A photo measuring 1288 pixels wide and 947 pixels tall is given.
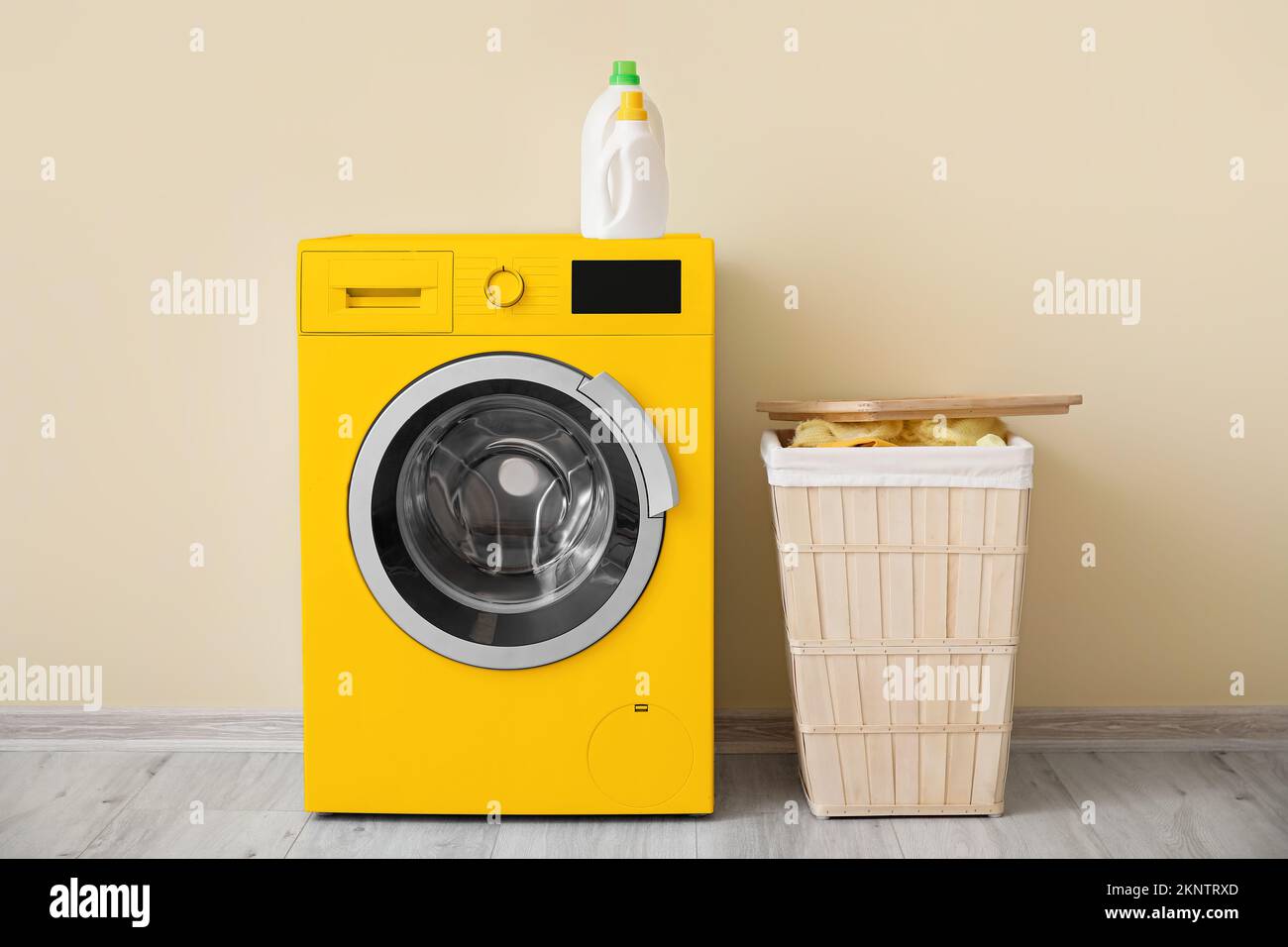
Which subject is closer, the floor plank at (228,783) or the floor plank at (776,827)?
the floor plank at (776,827)

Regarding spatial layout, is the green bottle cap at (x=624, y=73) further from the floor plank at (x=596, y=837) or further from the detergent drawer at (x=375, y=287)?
the floor plank at (x=596, y=837)

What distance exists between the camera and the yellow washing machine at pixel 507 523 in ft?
6.56

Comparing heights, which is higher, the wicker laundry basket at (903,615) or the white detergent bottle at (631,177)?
the white detergent bottle at (631,177)

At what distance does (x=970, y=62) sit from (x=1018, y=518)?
885 millimetres

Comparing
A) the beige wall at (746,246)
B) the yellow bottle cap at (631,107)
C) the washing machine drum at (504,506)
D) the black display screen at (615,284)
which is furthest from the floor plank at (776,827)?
the yellow bottle cap at (631,107)

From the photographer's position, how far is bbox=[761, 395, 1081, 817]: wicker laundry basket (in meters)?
2.04

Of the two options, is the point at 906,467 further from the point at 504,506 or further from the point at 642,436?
the point at 504,506

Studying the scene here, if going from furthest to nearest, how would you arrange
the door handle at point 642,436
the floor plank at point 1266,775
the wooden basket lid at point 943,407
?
the floor plank at point 1266,775 → the wooden basket lid at point 943,407 → the door handle at point 642,436

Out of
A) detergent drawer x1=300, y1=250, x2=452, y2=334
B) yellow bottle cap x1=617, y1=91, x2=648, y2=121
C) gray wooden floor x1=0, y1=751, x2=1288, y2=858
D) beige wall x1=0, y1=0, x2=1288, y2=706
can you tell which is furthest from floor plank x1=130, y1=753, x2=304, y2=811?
yellow bottle cap x1=617, y1=91, x2=648, y2=121

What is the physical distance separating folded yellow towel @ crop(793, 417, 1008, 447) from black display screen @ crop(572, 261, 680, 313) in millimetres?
332

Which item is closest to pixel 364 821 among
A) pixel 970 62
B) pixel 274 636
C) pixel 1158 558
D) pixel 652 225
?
pixel 274 636

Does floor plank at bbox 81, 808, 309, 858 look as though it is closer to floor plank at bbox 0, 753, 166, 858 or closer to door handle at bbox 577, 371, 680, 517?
floor plank at bbox 0, 753, 166, 858

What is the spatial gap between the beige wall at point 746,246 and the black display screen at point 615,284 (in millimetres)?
395

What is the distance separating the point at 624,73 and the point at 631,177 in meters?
0.19
